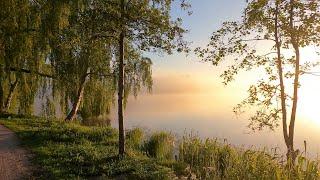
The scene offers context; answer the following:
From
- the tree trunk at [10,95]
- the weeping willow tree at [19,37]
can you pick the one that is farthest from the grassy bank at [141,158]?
the tree trunk at [10,95]

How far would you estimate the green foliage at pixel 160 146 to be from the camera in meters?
19.2

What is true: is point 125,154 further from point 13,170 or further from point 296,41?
point 296,41

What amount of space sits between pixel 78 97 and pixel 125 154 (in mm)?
12400

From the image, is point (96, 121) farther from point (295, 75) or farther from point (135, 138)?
point (295, 75)

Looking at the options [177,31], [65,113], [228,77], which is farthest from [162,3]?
[65,113]

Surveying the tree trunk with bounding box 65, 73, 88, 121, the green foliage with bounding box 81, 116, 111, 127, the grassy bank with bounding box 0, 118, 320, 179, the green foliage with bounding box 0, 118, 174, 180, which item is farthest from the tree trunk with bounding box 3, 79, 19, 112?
the green foliage with bounding box 81, 116, 111, 127

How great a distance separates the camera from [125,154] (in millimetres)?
16047

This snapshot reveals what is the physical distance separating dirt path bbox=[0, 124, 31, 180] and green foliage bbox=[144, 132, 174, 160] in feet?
16.3

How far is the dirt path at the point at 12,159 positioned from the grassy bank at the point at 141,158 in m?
0.34

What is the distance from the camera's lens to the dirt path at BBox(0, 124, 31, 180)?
1332 cm

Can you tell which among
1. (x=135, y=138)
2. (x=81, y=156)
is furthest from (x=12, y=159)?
(x=135, y=138)

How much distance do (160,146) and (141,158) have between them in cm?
379

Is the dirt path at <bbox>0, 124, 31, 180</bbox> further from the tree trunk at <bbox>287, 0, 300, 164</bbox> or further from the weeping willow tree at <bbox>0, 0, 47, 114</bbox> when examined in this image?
the tree trunk at <bbox>287, 0, 300, 164</bbox>

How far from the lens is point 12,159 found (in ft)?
50.3
